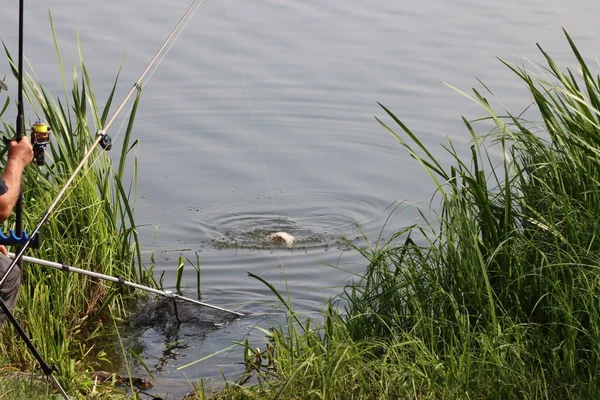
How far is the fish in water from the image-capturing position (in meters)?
8.05

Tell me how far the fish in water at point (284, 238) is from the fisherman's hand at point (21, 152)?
3738 millimetres

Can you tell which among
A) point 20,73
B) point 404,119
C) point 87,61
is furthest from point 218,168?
point 20,73

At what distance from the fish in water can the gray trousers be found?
379 centimetres

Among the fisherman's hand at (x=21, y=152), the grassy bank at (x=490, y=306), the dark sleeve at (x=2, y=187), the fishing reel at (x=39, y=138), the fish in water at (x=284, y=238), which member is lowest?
the grassy bank at (x=490, y=306)

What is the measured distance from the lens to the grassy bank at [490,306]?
4.08 m

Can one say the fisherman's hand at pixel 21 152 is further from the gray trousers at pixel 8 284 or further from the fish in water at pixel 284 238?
the fish in water at pixel 284 238

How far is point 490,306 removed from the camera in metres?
4.24

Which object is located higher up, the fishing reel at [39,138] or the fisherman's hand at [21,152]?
the fishing reel at [39,138]

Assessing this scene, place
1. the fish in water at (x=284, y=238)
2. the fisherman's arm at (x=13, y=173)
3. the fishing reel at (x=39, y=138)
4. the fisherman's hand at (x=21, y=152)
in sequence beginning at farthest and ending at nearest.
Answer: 1. the fish in water at (x=284, y=238)
2. the fishing reel at (x=39, y=138)
3. the fisherman's hand at (x=21, y=152)
4. the fisherman's arm at (x=13, y=173)

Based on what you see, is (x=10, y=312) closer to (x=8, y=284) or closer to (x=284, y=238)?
(x=8, y=284)

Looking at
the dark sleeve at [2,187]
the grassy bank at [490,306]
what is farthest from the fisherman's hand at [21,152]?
the grassy bank at [490,306]

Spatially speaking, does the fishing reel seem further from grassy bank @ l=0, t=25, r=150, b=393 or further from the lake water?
the lake water

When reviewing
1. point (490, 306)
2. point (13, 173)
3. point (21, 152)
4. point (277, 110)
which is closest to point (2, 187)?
point (13, 173)

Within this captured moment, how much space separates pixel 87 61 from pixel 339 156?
3.47 metres
